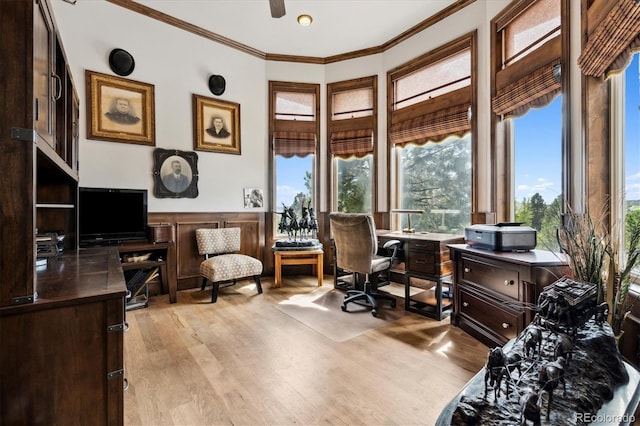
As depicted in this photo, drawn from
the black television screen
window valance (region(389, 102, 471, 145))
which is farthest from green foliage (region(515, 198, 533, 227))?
the black television screen

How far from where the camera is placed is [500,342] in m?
2.21

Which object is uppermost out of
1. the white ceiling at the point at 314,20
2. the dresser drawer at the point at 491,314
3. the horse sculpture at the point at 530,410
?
the white ceiling at the point at 314,20

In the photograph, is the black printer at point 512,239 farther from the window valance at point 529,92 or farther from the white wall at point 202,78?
the window valance at point 529,92

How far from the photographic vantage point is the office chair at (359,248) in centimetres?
309

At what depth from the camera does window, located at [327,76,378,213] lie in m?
4.61

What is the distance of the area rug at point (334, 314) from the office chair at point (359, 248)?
0.31 ft

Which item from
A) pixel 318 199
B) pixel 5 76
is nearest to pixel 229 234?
pixel 318 199

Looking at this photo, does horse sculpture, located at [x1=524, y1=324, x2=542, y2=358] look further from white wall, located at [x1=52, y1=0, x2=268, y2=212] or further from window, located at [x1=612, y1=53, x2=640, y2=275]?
white wall, located at [x1=52, y1=0, x2=268, y2=212]

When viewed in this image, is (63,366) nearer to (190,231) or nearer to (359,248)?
(359,248)

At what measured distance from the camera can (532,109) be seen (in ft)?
8.90

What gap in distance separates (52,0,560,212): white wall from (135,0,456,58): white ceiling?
0.72 ft

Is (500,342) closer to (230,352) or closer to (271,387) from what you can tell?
(271,387)

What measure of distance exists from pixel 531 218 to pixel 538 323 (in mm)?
1991

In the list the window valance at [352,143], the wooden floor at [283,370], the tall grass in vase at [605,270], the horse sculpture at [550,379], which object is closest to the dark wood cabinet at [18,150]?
the wooden floor at [283,370]
